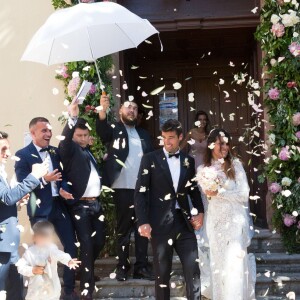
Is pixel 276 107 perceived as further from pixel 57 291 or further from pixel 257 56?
pixel 57 291

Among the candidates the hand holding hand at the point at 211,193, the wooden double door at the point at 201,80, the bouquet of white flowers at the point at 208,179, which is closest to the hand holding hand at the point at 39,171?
the bouquet of white flowers at the point at 208,179

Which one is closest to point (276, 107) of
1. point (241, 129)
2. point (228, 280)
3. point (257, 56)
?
point (257, 56)

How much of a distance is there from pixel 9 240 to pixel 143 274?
217cm

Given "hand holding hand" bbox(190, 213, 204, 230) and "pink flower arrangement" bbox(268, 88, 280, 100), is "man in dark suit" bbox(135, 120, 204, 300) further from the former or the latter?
"pink flower arrangement" bbox(268, 88, 280, 100)

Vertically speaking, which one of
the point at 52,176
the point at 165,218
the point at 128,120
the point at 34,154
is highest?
the point at 128,120

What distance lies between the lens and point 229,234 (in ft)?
22.8

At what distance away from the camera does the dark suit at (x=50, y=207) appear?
7.06 m

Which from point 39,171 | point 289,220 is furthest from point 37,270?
point 289,220

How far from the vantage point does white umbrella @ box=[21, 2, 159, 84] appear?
A: 6.77 meters

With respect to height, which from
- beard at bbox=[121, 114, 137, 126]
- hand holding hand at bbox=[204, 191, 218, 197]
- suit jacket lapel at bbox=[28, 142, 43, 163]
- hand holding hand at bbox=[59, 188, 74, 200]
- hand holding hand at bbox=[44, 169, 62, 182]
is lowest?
hand holding hand at bbox=[204, 191, 218, 197]

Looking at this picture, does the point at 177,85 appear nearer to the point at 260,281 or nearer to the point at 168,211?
the point at 260,281

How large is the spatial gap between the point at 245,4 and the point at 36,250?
15.4ft

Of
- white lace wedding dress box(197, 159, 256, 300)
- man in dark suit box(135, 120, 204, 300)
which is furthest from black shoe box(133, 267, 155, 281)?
man in dark suit box(135, 120, 204, 300)

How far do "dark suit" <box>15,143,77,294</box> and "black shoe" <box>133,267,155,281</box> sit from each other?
899mm
